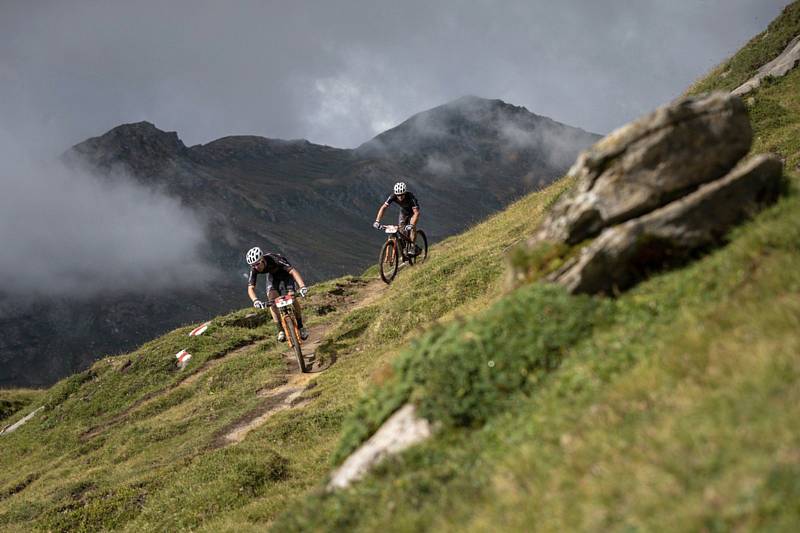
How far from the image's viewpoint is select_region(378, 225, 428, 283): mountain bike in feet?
83.3

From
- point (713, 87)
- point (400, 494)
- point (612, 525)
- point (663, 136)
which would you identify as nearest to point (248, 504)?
point (400, 494)

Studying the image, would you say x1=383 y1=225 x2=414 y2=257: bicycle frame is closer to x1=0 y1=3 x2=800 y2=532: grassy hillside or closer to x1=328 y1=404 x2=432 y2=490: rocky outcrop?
x1=0 y1=3 x2=800 y2=532: grassy hillside

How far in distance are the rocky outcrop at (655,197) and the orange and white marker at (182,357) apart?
22.9 meters

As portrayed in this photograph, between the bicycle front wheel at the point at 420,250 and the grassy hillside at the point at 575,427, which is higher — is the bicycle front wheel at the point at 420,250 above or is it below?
above

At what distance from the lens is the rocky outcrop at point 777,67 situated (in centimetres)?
2448

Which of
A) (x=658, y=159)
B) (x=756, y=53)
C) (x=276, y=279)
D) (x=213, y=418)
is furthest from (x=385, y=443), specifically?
(x=756, y=53)

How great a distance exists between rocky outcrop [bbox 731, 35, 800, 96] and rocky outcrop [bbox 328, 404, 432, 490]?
23.8m

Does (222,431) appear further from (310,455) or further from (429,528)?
(429,528)

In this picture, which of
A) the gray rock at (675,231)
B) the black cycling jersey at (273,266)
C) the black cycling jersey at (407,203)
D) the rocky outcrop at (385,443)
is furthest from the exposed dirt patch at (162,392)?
the gray rock at (675,231)

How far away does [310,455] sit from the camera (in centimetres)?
1325

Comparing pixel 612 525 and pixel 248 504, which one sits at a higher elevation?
pixel 248 504

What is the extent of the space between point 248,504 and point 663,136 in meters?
9.97

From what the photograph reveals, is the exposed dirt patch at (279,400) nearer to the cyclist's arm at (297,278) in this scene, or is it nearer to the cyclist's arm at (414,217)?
the cyclist's arm at (297,278)

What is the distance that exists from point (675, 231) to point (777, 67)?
75.1 feet
